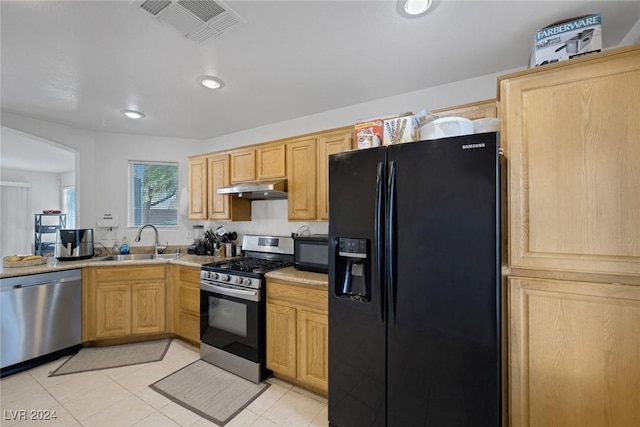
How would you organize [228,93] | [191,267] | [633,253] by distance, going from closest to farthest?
[633,253], [228,93], [191,267]

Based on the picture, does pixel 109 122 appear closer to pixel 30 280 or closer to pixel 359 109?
pixel 30 280

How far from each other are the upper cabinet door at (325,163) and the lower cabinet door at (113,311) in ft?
7.84

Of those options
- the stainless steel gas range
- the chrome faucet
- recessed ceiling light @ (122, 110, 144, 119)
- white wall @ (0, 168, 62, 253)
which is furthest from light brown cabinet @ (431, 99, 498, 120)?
white wall @ (0, 168, 62, 253)

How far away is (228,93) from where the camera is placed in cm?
243

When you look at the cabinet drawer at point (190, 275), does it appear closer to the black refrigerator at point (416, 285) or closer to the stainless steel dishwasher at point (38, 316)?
the stainless steel dishwasher at point (38, 316)

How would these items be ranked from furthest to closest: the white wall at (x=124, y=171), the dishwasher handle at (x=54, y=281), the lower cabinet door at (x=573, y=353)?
1. the white wall at (x=124, y=171)
2. the dishwasher handle at (x=54, y=281)
3. the lower cabinet door at (x=573, y=353)

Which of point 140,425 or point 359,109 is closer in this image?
point 140,425

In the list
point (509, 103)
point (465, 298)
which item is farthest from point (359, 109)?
point (465, 298)

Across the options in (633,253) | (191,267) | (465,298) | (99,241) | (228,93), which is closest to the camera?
(633,253)

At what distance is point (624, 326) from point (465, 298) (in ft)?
2.10

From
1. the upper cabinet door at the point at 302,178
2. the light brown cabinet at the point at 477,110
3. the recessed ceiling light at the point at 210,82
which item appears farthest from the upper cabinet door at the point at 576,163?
the recessed ceiling light at the point at 210,82

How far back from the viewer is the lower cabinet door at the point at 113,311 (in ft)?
9.31

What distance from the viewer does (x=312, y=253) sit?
2.43 metres

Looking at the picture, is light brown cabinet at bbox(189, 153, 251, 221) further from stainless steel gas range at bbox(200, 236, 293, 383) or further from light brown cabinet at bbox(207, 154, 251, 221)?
stainless steel gas range at bbox(200, 236, 293, 383)
